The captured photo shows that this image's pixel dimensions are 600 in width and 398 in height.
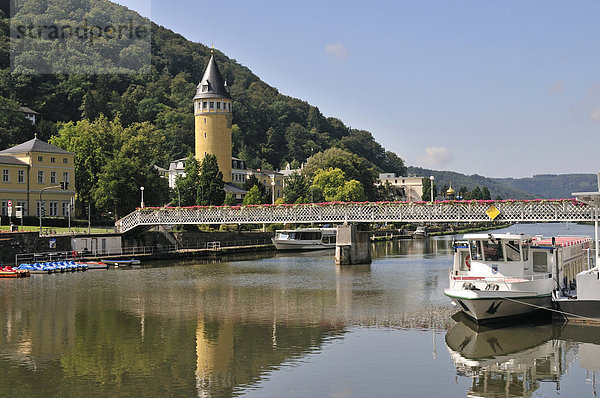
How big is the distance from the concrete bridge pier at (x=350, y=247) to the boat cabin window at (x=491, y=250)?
33280mm

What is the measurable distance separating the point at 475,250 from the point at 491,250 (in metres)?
0.73

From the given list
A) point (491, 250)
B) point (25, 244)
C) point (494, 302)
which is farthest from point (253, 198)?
point (494, 302)

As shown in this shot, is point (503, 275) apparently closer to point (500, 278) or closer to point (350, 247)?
point (500, 278)

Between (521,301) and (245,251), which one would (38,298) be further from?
(245,251)

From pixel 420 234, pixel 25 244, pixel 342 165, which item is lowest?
pixel 420 234

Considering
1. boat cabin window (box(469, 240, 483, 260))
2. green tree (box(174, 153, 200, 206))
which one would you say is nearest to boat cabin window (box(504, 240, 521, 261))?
boat cabin window (box(469, 240, 483, 260))

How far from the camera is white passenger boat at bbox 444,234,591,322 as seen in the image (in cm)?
3053

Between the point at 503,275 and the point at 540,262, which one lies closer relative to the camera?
the point at 503,275

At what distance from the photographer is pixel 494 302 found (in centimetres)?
3048

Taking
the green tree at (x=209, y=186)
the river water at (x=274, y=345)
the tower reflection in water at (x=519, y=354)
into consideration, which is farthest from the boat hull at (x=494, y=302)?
the green tree at (x=209, y=186)

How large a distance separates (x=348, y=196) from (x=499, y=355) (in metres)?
A: 104

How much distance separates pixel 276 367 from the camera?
79.6ft

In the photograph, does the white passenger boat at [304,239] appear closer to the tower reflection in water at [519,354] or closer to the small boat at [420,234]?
the small boat at [420,234]

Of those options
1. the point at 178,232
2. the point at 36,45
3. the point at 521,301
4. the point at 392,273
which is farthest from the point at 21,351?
the point at 36,45
